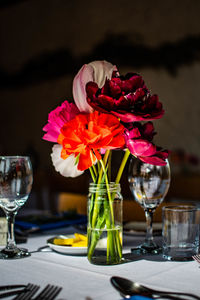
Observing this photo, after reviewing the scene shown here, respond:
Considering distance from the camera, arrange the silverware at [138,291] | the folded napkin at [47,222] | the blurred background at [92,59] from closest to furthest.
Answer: the silverware at [138,291]
the folded napkin at [47,222]
the blurred background at [92,59]

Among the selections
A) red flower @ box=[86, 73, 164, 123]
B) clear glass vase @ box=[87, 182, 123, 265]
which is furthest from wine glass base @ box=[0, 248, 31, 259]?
red flower @ box=[86, 73, 164, 123]

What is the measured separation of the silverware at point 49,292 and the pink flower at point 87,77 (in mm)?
350

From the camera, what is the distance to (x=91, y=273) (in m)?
0.79

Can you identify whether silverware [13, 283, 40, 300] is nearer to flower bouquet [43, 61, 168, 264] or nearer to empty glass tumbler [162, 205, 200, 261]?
flower bouquet [43, 61, 168, 264]

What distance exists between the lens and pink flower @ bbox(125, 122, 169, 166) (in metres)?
0.81

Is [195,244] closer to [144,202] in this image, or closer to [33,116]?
[144,202]

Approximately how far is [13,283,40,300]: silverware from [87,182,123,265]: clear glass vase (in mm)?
176

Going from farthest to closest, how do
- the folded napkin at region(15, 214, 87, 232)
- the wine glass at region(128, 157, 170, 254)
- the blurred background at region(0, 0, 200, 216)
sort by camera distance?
the blurred background at region(0, 0, 200, 216), the folded napkin at region(15, 214, 87, 232), the wine glass at region(128, 157, 170, 254)

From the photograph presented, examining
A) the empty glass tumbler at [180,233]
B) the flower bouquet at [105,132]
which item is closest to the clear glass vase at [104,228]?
the flower bouquet at [105,132]

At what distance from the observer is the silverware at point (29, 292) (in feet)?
2.14

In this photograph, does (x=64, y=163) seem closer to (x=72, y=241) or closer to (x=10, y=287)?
(x=72, y=241)

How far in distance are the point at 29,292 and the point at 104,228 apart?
0.22 m

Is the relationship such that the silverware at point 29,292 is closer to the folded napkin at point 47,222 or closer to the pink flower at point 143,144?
the pink flower at point 143,144

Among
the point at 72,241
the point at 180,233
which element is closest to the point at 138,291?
the point at 180,233
